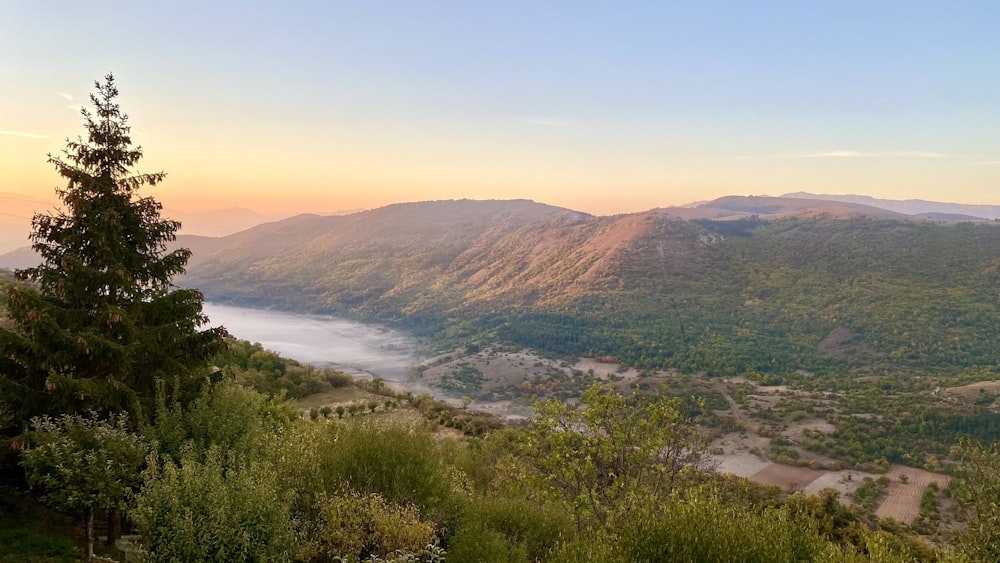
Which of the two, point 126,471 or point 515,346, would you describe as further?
point 515,346

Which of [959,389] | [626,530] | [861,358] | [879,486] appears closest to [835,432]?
[879,486]

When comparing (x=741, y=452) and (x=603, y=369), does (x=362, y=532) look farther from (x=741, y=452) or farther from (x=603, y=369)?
(x=603, y=369)

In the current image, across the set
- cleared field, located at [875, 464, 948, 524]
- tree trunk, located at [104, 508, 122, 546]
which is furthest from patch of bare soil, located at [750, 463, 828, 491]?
tree trunk, located at [104, 508, 122, 546]

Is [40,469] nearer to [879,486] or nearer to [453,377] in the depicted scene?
[879,486]

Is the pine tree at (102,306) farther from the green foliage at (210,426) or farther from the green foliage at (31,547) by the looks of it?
the green foliage at (31,547)

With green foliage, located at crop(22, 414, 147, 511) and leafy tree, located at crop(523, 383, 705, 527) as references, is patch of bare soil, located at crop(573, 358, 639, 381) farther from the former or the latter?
green foliage, located at crop(22, 414, 147, 511)

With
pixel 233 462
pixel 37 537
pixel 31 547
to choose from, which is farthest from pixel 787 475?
pixel 31 547
